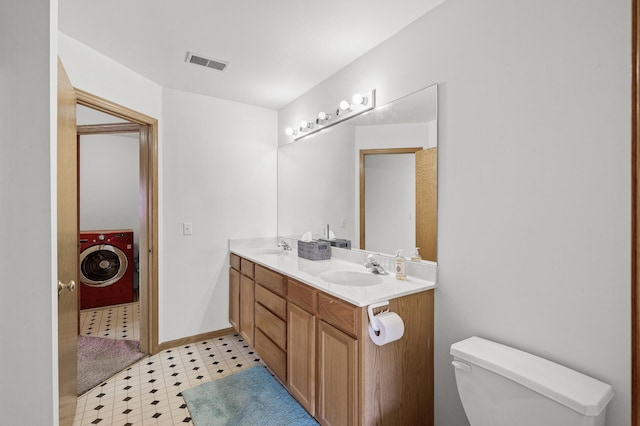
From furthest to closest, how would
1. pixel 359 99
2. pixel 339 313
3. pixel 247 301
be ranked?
pixel 247 301 < pixel 359 99 < pixel 339 313

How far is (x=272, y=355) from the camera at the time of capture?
7.29ft

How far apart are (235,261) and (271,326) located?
938mm

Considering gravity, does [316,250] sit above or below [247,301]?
above

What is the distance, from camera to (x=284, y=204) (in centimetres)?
326

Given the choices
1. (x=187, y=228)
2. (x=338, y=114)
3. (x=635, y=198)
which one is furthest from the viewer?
(x=187, y=228)

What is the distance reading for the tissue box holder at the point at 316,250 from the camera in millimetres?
2449

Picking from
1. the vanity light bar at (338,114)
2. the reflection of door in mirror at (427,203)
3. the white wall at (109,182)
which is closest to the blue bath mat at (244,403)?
the reflection of door in mirror at (427,203)

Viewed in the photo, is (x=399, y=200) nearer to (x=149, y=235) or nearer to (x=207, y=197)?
(x=207, y=197)

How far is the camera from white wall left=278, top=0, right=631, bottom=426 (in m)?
1.07

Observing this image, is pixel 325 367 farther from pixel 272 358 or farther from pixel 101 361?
→ pixel 101 361

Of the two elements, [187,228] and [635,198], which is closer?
[635,198]

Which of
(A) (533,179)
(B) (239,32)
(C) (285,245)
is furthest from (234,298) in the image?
(A) (533,179)

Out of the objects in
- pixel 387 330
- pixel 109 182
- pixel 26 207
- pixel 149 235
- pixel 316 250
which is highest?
pixel 109 182

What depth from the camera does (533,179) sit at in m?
1.27
